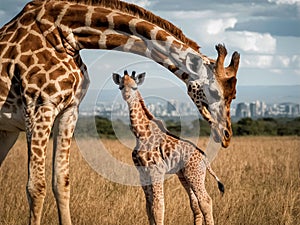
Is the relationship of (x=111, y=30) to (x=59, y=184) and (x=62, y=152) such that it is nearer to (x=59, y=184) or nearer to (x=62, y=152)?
(x=62, y=152)

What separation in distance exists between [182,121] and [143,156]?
2.00 ft

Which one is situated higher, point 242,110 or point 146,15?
point 242,110

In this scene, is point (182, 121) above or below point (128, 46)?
below

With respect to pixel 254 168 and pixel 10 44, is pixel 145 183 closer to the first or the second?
pixel 10 44

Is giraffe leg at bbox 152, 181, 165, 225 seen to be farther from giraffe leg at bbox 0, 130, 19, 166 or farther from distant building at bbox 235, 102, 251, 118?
distant building at bbox 235, 102, 251, 118

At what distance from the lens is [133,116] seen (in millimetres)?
7203

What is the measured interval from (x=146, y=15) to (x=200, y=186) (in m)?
2.00

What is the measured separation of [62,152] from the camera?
21.1 ft

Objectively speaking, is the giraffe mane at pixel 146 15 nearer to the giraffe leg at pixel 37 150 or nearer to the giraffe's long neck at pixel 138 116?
the giraffe's long neck at pixel 138 116

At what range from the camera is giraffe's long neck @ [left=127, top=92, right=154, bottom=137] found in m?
7.19

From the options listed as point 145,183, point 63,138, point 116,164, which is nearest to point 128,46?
point 63,138

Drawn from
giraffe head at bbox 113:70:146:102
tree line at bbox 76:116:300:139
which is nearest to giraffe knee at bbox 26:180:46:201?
tree line at bbox 76:116:300:139

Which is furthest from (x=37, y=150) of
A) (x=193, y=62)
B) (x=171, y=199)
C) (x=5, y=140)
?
(x=171, y=199)

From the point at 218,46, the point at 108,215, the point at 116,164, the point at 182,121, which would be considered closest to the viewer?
the point at 218,46
